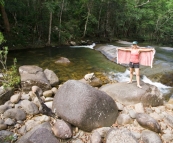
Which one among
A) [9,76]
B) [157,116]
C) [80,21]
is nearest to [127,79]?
[157,116]

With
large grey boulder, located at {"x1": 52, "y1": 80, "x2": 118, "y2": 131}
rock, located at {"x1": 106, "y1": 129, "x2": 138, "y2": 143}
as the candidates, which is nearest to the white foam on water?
large grey boulder, located at {"x1": 52, "y1": 80, "x2": 118, "y2": 131}

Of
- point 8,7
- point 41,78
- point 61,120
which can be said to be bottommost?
point 61,120

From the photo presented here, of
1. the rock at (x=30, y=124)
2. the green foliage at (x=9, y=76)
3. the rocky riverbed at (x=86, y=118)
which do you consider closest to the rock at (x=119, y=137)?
the rocky riverbed at (x=86, y=118)

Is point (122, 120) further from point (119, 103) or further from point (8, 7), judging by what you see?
point (8, 7)

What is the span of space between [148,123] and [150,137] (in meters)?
0.44

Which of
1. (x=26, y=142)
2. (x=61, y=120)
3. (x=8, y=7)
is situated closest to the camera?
(x=26, y=142)

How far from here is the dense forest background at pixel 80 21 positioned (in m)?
16.3

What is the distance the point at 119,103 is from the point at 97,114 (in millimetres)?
1447

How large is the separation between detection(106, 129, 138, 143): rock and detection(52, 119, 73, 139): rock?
102 centimetres

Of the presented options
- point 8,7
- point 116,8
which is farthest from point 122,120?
point 116,8

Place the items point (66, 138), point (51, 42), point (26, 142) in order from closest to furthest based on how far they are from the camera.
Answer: point (26, 142)
point (66, 138)
point (51, 42)

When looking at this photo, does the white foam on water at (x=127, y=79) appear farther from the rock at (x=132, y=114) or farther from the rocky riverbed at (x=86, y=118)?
the rock at (x=132, y=114)

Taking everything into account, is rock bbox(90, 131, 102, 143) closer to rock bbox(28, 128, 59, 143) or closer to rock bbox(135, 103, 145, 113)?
rock bbox(28, 128, 59, 143)

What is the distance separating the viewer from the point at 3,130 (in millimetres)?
4355
